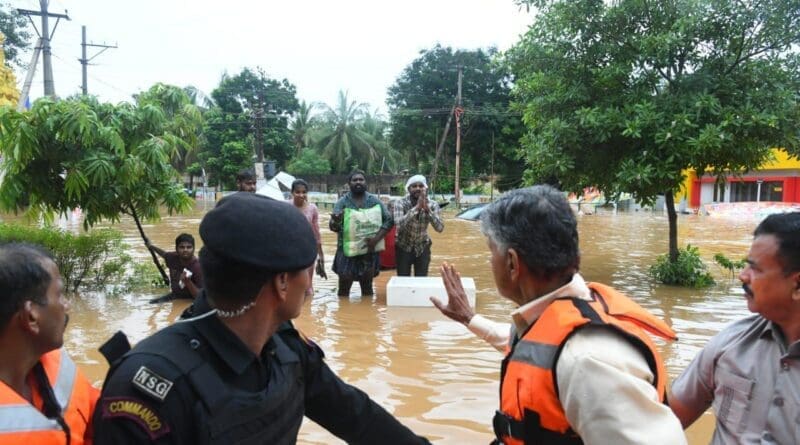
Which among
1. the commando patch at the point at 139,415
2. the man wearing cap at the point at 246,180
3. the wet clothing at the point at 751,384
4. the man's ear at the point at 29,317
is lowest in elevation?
the wet clothing at the point at 751,384

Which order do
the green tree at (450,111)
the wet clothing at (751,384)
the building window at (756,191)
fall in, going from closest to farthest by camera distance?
the wet clothing at (751,384) < the building window at (756,191) < the green tree at (450,111)

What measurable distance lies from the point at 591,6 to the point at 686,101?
2036 mm

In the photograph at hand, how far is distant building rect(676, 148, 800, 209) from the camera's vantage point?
1179 inches

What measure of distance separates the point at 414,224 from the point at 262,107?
126 feet

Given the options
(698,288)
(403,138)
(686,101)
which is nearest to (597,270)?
(698,288)

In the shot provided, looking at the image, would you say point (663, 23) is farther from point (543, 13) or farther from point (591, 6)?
point (543, 13)

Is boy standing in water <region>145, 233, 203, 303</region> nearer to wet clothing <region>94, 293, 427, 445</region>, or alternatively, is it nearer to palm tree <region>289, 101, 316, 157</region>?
wet clothing <region>94, 293, 427, 445</region>

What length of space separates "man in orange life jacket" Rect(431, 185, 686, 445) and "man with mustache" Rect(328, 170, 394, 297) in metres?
5.86

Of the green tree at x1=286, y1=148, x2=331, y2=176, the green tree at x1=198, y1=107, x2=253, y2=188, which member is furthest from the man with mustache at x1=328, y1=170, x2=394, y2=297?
the green tree at x1=286, y1=148, x2=331, y2=176

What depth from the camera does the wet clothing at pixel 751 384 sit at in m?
1.83

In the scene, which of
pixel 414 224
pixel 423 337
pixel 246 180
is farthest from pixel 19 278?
pixel 414 224

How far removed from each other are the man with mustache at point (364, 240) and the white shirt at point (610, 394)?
6.25m

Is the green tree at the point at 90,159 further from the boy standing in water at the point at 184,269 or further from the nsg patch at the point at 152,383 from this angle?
the nsg patch at the point at 152,383

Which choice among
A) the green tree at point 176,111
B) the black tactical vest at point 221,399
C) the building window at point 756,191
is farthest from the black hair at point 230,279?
the building window at point 756,191
